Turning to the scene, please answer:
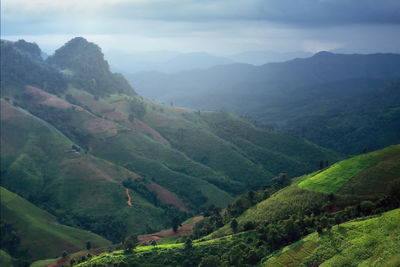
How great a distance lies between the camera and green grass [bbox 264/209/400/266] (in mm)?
38875

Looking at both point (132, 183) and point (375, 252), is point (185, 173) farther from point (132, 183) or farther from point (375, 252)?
point (375, 252)

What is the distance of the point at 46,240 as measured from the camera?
93.5 meters

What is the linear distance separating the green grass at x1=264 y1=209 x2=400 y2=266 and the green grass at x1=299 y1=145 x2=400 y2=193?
49.6 ft

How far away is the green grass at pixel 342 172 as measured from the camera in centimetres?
6338

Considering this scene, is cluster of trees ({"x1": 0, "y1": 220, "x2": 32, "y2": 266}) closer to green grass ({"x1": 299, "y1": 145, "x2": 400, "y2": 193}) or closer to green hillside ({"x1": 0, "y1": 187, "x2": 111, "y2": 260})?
green hillside ({"x1": 0, "y1": 187, "x2": 111, "y2": 260})

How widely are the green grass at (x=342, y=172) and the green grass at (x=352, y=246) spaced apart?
15.1m

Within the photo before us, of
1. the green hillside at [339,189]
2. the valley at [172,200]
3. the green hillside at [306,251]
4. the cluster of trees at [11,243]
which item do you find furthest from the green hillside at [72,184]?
the green hillside at [339,189]

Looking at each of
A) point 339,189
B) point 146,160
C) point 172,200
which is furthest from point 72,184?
point 339,189

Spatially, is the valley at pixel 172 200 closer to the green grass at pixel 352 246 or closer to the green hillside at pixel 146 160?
the green grass at pixel 352 246

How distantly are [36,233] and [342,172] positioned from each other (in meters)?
89.4

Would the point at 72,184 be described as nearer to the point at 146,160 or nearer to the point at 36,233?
the point at 36,233

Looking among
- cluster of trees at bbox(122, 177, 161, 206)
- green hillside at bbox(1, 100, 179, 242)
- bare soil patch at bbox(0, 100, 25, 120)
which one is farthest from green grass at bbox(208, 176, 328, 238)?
bare soil patch at bbox(0, 100, 25, 120)

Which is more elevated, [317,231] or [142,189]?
[317,231]

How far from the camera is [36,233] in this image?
95.3 meters
